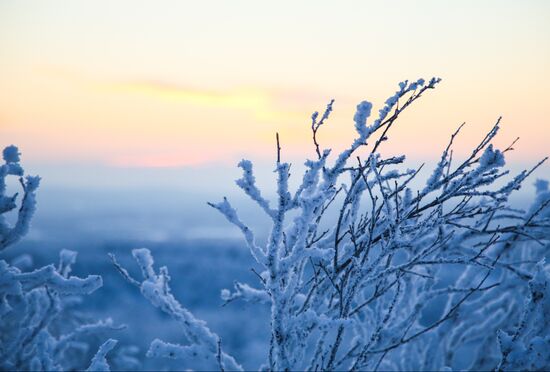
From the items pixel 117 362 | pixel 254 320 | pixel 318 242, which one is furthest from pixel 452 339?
pixel 254 320

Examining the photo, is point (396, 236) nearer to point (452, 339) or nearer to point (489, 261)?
point (489, 261)

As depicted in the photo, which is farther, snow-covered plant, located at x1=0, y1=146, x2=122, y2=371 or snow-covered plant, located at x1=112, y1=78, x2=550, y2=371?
snow-covered plant, located at x1=0, y1=146, x2=122, y2=371

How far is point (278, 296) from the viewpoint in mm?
2436

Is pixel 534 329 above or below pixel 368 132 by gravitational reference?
below

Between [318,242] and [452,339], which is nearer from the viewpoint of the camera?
[318,242]

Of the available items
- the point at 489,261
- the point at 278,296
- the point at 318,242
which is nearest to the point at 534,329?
the point at 489,261

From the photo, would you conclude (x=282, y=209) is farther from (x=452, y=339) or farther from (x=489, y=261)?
(x=452, y=339)

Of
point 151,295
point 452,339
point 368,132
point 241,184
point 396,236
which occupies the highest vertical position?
point 368,132

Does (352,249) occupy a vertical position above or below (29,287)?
above

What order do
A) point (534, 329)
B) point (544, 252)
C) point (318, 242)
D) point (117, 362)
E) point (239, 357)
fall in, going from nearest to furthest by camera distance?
point (534, 329) < point (318, 242) < point (544, 252) < point (117, 362) < point (239, 357)

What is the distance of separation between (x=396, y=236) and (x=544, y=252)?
271 cm

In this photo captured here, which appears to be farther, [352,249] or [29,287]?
[29,287]

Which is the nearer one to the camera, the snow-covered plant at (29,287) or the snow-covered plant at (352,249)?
the snow-covered plant at (352,249)

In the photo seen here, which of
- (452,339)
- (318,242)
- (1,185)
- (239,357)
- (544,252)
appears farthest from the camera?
(239,357)
